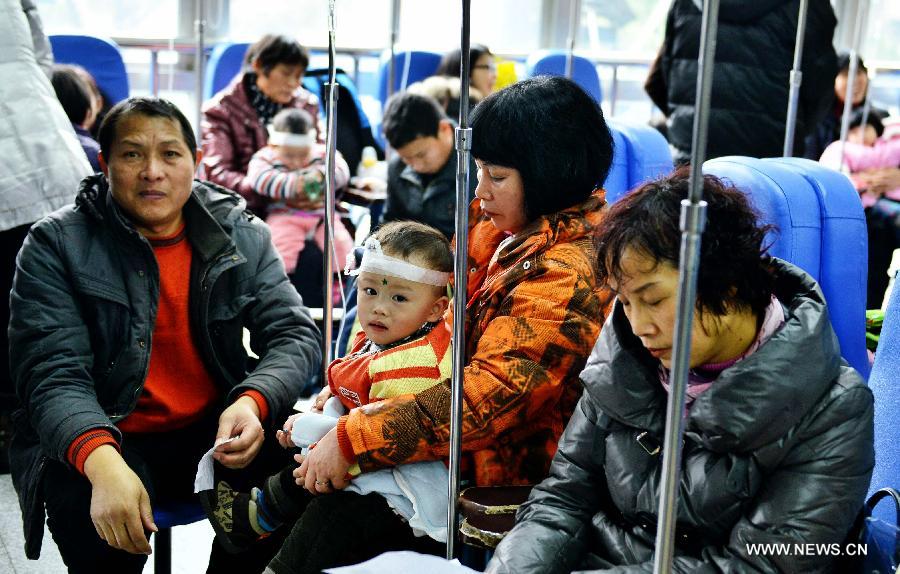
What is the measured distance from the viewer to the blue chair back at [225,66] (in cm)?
475

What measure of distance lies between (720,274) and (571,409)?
461 mm

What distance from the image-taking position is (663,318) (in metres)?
1.33

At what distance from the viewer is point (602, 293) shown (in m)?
1.67

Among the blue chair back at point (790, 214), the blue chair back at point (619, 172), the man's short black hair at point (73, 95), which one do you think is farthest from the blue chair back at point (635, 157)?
the man's short black hair at point (73, 95)

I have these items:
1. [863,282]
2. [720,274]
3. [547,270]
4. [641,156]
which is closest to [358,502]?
[547,270]

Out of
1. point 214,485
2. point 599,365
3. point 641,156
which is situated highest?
point 641,156

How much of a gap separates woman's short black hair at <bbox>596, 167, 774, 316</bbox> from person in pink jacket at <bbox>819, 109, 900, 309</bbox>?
266cm

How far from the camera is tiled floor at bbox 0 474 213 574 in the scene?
2461 millimetres

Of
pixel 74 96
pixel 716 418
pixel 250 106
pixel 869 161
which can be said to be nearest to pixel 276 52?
pixel 250 106

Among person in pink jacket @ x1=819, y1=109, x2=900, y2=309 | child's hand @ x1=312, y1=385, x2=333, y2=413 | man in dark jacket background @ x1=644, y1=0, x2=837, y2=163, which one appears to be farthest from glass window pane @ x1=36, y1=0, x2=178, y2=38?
child's hand @ x1=312, y1=385, x2=333, y2=413

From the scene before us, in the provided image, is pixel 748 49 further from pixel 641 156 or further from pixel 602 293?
pixel 602 293

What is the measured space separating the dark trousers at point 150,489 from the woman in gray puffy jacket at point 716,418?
684 millimetres

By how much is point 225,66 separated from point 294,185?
1151 mm

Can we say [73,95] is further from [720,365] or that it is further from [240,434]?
[720,365]
